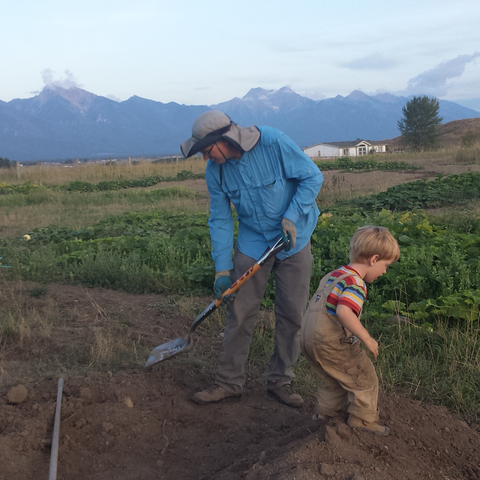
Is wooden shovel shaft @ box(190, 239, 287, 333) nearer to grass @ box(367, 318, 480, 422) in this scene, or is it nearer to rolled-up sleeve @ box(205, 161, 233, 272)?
rolled-up sleeve @ box(205, 161, 233, 272)

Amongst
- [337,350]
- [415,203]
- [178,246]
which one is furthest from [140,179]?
[337,350]

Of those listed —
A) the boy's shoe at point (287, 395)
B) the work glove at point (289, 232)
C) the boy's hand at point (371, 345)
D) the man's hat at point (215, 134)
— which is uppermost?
the man's hat at point (215, 134)

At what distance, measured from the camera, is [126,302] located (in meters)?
5.46

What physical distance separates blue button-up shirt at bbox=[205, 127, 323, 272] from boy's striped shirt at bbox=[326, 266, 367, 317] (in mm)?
767

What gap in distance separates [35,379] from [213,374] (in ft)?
4.18

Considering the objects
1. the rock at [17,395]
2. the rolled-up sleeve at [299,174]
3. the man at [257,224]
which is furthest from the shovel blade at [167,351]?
the rolled-up sleeve at [299,174]

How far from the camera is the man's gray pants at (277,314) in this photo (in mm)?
3295

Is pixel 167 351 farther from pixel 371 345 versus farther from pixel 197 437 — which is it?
pixel 371 345

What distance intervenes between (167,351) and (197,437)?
0.71 metres

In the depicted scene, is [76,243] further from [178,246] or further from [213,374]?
[213,374]

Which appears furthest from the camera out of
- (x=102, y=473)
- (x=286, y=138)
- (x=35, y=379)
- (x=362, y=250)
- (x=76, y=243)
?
(x=76, y=243)

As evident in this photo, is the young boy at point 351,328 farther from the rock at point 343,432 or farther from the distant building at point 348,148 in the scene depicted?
the distant building at point 348,148

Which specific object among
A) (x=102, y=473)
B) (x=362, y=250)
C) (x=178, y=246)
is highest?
(x=362, y=250)

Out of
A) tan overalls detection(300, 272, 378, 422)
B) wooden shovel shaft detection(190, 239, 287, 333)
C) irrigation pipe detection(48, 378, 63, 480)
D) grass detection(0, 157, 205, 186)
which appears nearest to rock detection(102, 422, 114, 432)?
irrigation pipe detection(48, 378, 63, 480)
